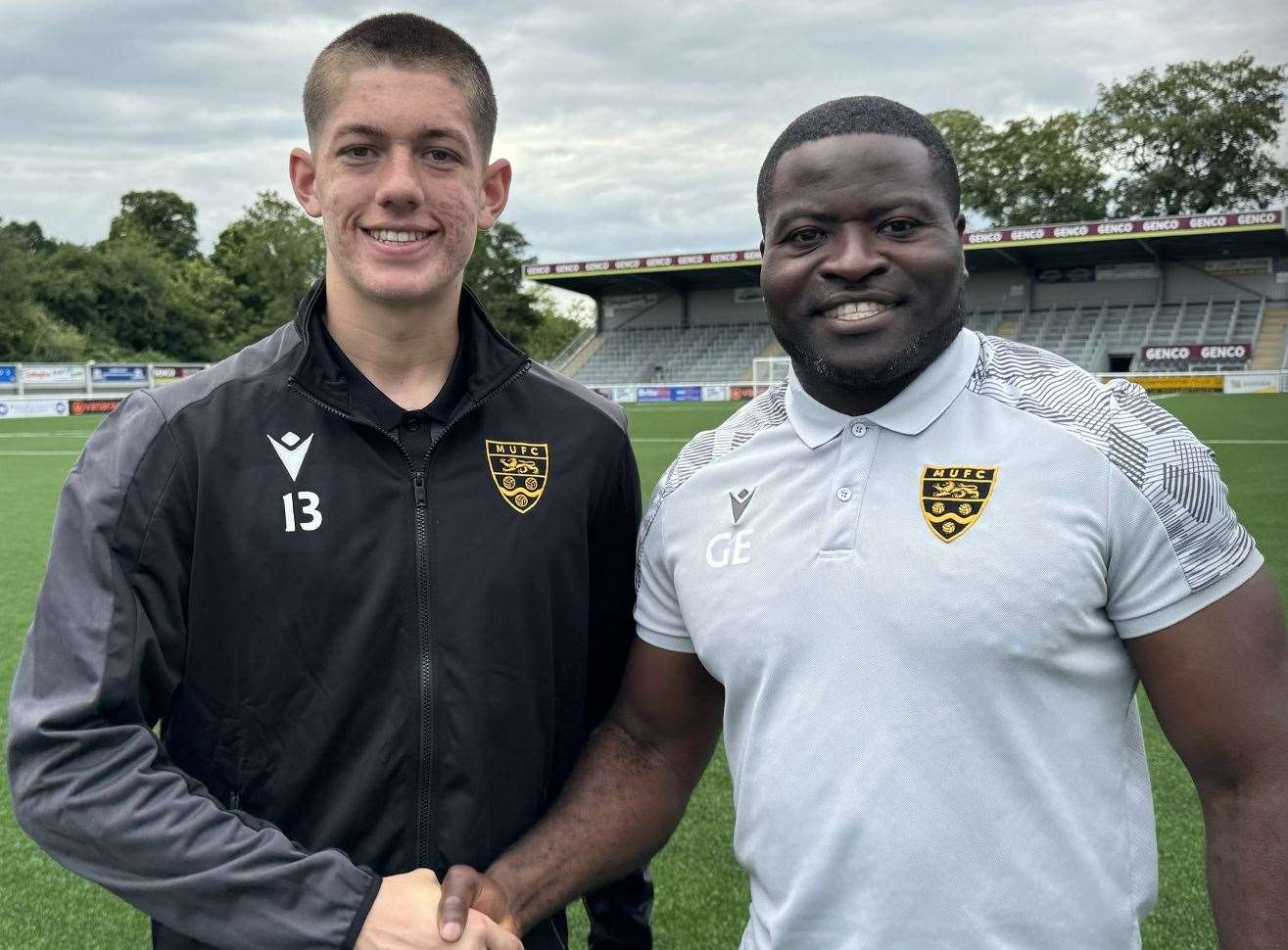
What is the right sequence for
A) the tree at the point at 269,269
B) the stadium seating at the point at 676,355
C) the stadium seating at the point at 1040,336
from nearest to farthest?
the stadium seating at the point at 1040,336 < the stadium seating at the point at 676,355 < the tree at the point at 269,269

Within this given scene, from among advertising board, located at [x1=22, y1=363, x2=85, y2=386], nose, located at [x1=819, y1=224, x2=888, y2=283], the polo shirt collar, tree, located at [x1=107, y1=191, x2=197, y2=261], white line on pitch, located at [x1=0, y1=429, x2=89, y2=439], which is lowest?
white line on pitch, located at [x1=0, y1=429, x2=89, y2=439]

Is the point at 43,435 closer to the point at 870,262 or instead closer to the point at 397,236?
the point at 397,236

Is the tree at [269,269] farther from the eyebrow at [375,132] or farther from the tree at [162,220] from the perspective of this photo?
the eyebrow at [375,132]

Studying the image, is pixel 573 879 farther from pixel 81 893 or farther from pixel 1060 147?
pixel 1060 147

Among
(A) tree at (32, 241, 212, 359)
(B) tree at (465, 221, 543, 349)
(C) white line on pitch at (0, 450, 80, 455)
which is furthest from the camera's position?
(B) tree at (465, 221, 543, 349)

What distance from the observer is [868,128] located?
75.3 inches

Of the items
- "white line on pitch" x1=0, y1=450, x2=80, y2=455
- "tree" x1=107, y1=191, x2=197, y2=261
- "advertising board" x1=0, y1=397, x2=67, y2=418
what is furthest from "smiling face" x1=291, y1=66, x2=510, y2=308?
"tree" x1=107, y1=191, x2=197, y2=261

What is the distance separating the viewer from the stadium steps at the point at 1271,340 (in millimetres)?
41750

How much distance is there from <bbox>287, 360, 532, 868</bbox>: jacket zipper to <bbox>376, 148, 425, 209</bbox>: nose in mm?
375

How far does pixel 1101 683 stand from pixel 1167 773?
3278 mm

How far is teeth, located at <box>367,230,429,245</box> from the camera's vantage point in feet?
7.20

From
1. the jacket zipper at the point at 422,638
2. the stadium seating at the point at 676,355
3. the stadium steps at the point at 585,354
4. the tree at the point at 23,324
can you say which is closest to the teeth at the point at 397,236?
the jacket zipper at the point at 422,638

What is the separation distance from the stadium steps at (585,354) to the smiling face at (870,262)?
52582mm

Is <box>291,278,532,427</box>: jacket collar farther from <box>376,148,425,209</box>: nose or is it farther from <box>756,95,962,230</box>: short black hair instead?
<box>756,95,962,230</box>: short black hair
